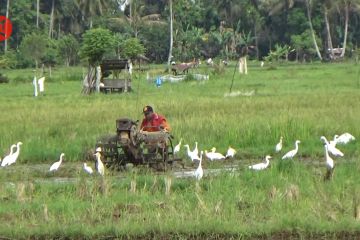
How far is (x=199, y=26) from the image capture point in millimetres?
66125

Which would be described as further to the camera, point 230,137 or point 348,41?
point 348,41

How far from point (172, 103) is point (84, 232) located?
1338 centimetres

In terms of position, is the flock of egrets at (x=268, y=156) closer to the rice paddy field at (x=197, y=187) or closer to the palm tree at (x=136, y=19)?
the rice paddy field at (x=197, y=187)

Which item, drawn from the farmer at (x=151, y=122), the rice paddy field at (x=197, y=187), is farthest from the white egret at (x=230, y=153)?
the farmer at (x=151, y=122)

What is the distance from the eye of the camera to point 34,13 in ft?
196

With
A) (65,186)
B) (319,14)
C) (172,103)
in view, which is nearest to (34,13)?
(319,14)

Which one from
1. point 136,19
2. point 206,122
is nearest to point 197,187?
point 206,122

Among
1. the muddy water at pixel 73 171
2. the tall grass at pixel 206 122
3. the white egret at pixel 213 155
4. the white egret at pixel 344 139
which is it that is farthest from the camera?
the tall grass at pixel 206 122

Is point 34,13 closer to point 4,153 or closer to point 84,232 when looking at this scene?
point 4,153

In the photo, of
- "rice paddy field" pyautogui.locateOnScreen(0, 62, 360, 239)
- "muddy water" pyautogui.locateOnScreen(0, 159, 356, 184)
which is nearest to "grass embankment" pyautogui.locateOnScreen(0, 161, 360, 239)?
"rice paddy field" pyautogui.locateOnScreen(0, 62, 360, 239)

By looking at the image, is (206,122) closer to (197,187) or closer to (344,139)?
(344,139)

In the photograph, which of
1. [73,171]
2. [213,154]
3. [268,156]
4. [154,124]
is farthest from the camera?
[154,124]

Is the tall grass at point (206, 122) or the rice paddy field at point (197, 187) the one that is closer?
the rice paddy field at point (197, 187)

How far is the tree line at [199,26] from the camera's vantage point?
184 ft
